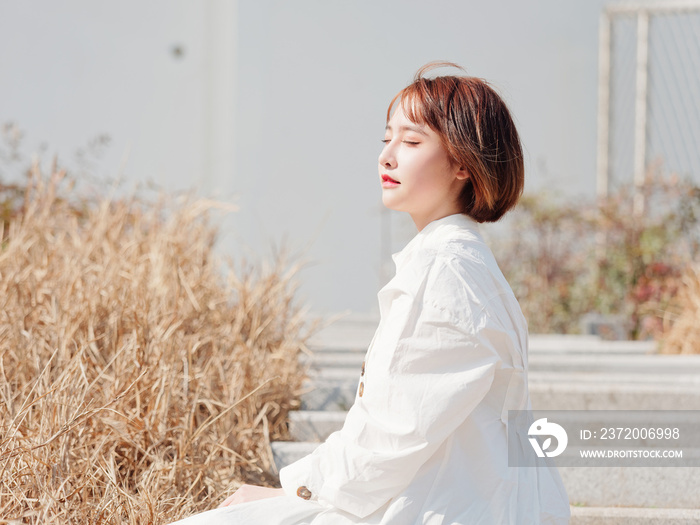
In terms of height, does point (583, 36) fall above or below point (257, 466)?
above

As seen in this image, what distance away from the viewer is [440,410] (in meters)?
1.14

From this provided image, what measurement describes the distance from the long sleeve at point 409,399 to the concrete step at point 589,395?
1482 mm

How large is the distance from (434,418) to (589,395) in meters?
1.89

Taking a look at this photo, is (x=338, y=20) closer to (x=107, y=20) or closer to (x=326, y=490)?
(x=107, y=20)

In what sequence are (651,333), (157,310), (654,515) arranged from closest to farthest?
(654,515) → (157,310) → (651,333)

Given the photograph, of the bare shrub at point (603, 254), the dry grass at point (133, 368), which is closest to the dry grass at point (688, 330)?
the bare shrub at point (603, 254)

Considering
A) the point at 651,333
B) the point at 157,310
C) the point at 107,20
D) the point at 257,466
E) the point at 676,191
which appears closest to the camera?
the point at 257,466

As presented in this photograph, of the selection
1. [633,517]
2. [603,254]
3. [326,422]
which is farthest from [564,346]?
[633,517]

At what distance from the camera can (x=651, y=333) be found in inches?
222

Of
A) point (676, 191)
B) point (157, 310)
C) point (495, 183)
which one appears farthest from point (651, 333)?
point (495, 183)

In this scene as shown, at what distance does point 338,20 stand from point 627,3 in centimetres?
270

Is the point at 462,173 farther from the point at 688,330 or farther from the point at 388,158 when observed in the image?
the point at 688,330
